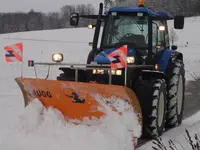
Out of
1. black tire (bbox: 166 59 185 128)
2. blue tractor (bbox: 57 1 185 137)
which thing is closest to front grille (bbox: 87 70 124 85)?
blue tractor (bbox: 57 1 185 137)

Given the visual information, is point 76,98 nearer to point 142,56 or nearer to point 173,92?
point 142,56

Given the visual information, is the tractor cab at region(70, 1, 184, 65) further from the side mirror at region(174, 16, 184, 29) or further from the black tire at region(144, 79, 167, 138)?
the black tire at region(144, 79, 167, 138)

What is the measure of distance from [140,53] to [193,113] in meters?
3.02

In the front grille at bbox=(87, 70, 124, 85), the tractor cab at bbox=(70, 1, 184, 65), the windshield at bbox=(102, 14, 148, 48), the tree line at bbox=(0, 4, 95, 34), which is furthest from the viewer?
the tree line at bbox=(0, 4, 95, 34)

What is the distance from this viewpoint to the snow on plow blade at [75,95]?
557 cm

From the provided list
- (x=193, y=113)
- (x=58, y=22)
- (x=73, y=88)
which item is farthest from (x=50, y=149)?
(x=58, y=22)

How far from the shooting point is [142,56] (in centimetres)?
682

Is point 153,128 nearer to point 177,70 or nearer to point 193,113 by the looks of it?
point 177,70

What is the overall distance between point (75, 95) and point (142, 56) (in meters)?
1.62

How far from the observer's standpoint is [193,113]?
9086 millimetres

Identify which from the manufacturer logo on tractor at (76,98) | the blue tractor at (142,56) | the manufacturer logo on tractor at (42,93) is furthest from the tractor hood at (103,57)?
the manufacturer logo on tractor at (42,93)

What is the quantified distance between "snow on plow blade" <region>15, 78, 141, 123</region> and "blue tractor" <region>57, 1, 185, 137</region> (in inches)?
23.1

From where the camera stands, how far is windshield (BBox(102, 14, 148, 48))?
6.95 m

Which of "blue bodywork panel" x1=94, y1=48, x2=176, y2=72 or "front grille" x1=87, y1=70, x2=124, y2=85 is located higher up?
"blue bodywork panel" x1=94, y1=48, x2=176, y2=72
